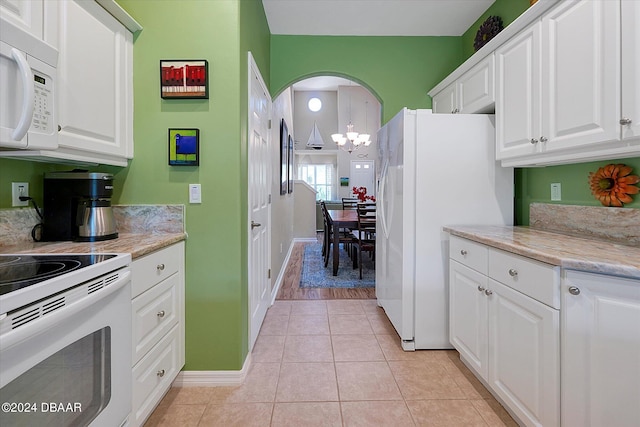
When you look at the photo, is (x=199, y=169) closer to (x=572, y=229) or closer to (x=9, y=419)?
(x=9, y=419)

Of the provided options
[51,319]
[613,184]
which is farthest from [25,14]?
[613,184]

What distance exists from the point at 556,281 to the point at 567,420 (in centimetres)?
53

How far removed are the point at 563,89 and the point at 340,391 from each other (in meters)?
2.02

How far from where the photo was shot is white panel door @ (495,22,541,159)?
1.74 metres

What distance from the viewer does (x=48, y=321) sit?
0.81 metres

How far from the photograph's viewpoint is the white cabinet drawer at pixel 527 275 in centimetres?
121

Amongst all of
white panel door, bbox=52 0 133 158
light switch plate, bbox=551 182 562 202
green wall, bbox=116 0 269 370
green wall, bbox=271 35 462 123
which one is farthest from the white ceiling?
light switch plate, bbox=551 182 562 202

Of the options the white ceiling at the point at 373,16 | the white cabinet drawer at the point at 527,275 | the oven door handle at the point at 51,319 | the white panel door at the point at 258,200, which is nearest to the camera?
the oven door handle at the point at 51,319

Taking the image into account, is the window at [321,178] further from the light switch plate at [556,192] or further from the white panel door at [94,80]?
the white panel door at [94,80]

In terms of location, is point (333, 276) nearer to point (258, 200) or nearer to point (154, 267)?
point (258, 200)

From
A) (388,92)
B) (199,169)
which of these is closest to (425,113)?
(388,92)

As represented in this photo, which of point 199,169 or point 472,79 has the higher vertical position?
point 472,79

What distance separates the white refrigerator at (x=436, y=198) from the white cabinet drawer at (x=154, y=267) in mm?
1506

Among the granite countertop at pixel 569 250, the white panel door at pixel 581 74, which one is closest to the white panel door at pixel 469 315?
the granite countertop at pixel 569 250
